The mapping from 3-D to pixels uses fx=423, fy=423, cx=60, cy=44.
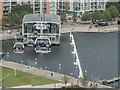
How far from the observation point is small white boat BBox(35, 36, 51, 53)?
66.8m

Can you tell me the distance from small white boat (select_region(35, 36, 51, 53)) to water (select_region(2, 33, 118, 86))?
95cm

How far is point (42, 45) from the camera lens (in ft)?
224

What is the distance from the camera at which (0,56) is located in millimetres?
61156

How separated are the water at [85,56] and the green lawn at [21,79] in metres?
4.81

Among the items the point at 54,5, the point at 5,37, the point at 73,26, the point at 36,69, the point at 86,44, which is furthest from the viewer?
the point at 54,5

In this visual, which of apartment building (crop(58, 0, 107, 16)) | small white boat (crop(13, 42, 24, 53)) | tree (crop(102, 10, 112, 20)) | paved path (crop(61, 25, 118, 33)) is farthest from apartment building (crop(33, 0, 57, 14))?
small white boat (crop(13, 42, 24, 53))

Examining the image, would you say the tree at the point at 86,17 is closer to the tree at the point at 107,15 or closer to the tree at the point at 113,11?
the tree at the point at 107,15

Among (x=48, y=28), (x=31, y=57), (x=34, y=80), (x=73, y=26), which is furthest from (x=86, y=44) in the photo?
(x=34, y=80)

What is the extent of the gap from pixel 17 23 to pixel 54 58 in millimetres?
23285

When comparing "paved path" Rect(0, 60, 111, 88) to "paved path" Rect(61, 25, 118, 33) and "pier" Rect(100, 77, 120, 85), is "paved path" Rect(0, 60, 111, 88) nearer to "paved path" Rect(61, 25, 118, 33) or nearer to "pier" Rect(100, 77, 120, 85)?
"pier" Rect(100, 77, 120, 85)

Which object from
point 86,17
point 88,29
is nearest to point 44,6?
point 86,17

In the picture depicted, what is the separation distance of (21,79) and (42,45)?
783 inches

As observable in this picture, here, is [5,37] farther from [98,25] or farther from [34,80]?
[34,80]

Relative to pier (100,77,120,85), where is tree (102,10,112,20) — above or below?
above
